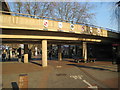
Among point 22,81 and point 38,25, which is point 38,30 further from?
point 22,81

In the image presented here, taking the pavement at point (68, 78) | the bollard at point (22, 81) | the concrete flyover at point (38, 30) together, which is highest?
the concrete flyover at point (38, 30)

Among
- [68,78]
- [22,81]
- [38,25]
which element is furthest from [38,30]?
[22,81]

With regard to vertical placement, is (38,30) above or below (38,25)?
below

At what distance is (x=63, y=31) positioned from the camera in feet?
47.0

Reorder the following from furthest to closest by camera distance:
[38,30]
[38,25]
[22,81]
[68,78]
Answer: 1. [38,30]
2. [38,25]
3. [68,78]
4. [22,81]

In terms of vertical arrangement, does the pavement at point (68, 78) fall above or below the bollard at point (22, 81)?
below

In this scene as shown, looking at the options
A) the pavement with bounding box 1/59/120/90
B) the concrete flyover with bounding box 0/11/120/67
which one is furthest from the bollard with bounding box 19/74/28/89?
the concrete flyover with bounding box 0/11/120/67

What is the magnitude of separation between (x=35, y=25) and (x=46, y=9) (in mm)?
17240

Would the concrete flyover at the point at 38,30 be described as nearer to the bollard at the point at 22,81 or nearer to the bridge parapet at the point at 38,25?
the bridge parapet at the point at 38,25

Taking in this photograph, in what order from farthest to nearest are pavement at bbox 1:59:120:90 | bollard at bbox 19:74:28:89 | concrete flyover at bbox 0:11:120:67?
1. concrete flyover at bbox 0:11:120:67
2. pavement at bbox 1:59:120:90
3. bollard at bbox 19:74:28:89

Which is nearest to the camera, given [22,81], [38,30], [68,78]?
[22,81]

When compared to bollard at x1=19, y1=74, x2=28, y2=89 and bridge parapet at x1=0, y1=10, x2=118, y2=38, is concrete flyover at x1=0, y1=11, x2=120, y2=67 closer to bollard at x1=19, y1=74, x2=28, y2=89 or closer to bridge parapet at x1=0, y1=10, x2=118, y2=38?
bridge parapet at x1=0, y1=10, x2=118, y2=38

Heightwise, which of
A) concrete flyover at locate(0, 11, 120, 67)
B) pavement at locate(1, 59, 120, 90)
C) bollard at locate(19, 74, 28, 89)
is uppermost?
concrete flyover at locate(0, 11, 120, 67)

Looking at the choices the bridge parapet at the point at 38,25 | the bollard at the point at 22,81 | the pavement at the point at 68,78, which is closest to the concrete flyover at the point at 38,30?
the bridge parapet at the point at 38,25
